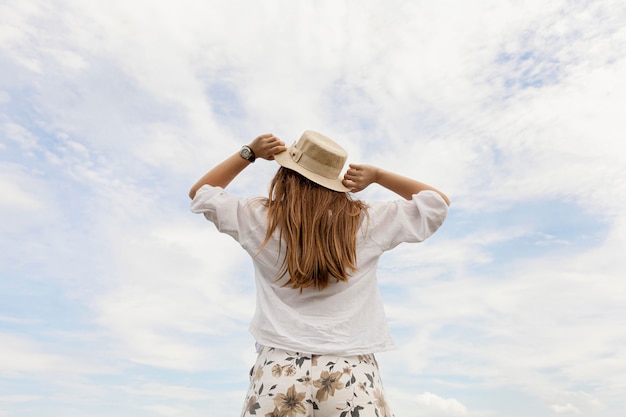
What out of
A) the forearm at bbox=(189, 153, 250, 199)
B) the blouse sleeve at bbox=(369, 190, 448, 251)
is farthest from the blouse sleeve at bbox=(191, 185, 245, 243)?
the blouse sleeve at bbox=(369, 190, 448, 251)

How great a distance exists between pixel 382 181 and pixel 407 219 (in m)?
0.46

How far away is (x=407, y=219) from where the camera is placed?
4086 millimetres

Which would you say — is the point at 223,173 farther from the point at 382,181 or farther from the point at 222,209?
the point at 382,181

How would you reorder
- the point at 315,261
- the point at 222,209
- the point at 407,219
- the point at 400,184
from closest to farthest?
the point at 315,261, the point at 222,209, the point at 407,219, the point at 400,184

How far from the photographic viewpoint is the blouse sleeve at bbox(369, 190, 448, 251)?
403 centimetres

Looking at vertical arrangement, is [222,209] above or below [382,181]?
below

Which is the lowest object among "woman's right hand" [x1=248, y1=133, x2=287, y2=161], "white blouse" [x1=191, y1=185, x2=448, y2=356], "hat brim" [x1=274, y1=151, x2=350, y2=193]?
"white blouse" [x1=191, y1=185, x2=448, y2=356]

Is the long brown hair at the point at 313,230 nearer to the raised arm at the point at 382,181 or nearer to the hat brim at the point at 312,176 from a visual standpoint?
the hat brim at the point at 312,176

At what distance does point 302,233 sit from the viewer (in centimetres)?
382

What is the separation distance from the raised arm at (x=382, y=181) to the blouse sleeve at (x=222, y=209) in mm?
815

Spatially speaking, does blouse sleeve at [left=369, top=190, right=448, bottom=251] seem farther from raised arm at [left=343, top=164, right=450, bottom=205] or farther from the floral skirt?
the floral skirt

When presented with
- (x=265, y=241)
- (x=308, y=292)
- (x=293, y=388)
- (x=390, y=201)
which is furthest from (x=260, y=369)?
(x=390, y=201)

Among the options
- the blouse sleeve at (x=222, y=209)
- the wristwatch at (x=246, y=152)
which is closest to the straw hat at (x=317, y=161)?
the wristwatch at (x=246, y=152)

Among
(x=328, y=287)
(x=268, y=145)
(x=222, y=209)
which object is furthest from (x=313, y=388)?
(x=268, y=145)
